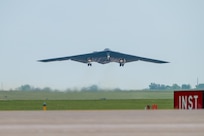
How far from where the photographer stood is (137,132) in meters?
5.65

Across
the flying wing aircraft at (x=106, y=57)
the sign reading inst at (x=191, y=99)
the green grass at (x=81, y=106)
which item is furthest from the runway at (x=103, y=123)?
the flying wing aircraft at (x=106, y=57)

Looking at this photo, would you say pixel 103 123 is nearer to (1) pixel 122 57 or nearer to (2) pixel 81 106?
(2) pixel 81 106

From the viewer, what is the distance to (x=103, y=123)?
19.7 ft

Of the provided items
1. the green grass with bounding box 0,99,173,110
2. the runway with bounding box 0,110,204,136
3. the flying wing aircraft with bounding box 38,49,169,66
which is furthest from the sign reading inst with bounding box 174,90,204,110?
the flying wing aircraft with bounding box 38,49,169,66

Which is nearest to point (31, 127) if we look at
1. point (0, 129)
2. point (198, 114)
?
point (0, 129)

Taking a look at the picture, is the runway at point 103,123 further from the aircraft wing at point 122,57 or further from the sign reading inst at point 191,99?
the aircraft wing at point 122,57

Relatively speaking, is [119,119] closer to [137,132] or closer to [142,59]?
[137,132]

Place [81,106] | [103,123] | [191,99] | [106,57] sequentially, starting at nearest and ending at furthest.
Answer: [103,123], [191,99], [81,106], [106,57]

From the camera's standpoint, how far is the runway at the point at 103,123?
5.59 m

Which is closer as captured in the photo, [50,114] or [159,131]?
[159,131]

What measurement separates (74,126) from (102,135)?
18.4 inches

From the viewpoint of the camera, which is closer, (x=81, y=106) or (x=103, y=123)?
(x=103, y=123)

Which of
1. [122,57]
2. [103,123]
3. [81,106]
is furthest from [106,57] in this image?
[103,123]

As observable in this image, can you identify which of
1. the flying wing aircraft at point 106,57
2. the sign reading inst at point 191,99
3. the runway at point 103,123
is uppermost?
the flying wing aircraft at point 106,57
